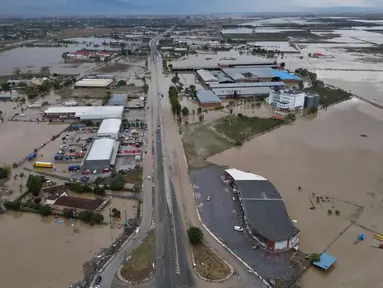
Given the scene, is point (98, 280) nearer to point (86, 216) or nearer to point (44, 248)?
point (44, 248)

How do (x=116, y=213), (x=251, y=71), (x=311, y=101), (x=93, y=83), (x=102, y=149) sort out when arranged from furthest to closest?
(x=251, y=71) → (x=93, y=83) → (x=311, y=101) → (x=102, y=149) → (x=116, y=213)

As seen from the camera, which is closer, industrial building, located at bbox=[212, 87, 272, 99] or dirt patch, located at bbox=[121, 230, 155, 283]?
dirt patch, located at bbox=[121, 230, 155, 283]

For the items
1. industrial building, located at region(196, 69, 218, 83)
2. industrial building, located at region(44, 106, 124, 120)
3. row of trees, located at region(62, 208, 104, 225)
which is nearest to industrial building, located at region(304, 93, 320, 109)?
industrial building, located at region(196, 69, 218, 83)

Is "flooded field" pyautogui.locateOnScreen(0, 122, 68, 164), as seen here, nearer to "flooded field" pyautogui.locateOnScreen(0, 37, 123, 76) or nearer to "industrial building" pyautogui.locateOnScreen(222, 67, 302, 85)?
"industrial building" pyautogui.locateOnScreen(222, 67, 302, 85)

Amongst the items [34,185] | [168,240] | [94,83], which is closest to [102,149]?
[34,185]

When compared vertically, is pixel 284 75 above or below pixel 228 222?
above

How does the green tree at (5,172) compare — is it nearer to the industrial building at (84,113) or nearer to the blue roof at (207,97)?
Result: the industrial building at (84,113)

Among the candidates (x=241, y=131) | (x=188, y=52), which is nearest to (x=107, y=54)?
(x=188, y=52)
